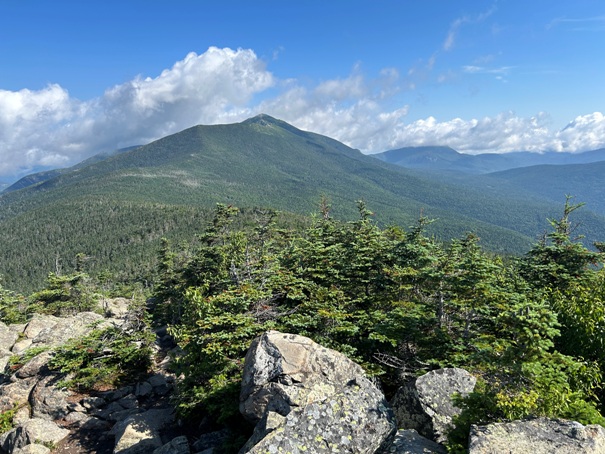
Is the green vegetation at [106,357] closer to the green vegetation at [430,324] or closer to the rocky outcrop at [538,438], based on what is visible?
the green vegetation at [430,324]

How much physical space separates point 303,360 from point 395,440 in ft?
15.4

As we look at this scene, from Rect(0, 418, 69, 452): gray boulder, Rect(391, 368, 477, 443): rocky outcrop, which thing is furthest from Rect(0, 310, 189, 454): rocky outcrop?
Rect(391, 368, 477, 443): rocky outcrop

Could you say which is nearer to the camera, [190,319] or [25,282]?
[190,319]

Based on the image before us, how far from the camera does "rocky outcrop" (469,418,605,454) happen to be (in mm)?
7543

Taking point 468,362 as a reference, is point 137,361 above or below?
below

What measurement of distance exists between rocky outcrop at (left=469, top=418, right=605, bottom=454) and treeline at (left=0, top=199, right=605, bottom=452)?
49 cm

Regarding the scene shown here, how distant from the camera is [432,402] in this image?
38.5ft

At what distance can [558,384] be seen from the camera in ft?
31.7

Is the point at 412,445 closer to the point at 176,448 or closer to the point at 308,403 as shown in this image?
the point at 308,403

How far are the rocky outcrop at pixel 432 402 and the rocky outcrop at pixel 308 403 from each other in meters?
2.21

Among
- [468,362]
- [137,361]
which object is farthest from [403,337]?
[137,361]

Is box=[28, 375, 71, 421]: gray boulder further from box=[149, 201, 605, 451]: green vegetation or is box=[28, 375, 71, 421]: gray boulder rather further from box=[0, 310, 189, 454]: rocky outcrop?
box=[149, 201, 605, 451]: green vegetation

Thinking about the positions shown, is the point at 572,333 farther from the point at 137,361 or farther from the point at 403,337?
the point at 137,361

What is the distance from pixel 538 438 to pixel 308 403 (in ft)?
20.5
